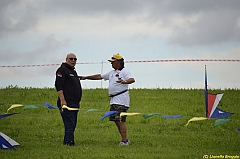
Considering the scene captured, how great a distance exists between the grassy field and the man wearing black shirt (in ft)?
1.55

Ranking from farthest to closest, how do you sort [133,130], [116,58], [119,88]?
[133,130], [116,58], [119,88]

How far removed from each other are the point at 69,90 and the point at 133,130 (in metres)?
3.35

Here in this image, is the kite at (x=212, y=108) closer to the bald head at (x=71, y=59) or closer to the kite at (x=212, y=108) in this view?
the kite at (x=212, y=108)

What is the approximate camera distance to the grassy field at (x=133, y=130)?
41.4 ft

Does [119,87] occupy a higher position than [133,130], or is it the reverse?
[119,87]

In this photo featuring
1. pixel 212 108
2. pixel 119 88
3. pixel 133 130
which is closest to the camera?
pixel 119 88

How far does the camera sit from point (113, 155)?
12047 millimetres

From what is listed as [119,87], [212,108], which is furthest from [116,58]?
[212,108]

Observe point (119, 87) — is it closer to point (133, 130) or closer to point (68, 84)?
point (68, 84)

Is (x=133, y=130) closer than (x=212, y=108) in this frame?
No

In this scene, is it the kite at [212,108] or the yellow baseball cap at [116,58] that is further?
the kite at [212,108]

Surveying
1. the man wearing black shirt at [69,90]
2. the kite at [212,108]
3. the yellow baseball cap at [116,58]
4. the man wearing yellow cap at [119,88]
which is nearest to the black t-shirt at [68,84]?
the man wearing black shirt at [69,90]

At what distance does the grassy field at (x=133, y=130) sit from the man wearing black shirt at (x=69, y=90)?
1.55ft

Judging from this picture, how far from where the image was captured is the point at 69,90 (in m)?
13.5
